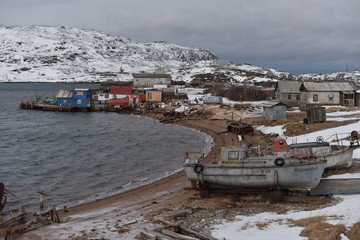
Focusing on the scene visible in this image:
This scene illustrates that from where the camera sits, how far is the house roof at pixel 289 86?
5944 cm

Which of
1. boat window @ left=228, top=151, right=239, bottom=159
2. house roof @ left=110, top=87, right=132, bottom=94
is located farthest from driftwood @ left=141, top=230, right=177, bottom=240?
house roof @ left=110, top=87, right=132, bottom=94

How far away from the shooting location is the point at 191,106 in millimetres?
70812

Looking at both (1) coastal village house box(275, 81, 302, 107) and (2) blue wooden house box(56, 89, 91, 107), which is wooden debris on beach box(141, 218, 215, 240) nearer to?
(1) coastal village house box(275, 81, 302, 107)

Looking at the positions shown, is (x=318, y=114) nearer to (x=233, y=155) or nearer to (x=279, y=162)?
(x=233, y=155)

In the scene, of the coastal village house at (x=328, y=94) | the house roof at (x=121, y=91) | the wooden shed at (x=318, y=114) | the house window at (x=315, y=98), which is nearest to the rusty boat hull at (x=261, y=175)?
the wooden shed at (x=318, y=114)

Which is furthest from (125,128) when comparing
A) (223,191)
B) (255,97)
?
(223,191)

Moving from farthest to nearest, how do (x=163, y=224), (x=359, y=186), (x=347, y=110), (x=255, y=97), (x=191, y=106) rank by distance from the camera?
(x=255, y=97) < (x=191, y=106) < (x=347, y=110) < (x=359, y=186) < (x=163, y=224)

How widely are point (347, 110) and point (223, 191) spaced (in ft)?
106

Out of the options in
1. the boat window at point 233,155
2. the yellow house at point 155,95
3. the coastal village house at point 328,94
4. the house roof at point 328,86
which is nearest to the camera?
the boat window at point 233,155

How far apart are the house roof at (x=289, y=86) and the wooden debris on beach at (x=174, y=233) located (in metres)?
48.5

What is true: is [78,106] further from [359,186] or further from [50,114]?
[359,186]

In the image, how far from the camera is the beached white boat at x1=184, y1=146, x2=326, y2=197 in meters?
18.6

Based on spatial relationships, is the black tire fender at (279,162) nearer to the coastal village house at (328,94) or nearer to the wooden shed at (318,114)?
the wooden shed at (318,114)

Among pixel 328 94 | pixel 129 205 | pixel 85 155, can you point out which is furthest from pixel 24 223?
pixel 328 94
